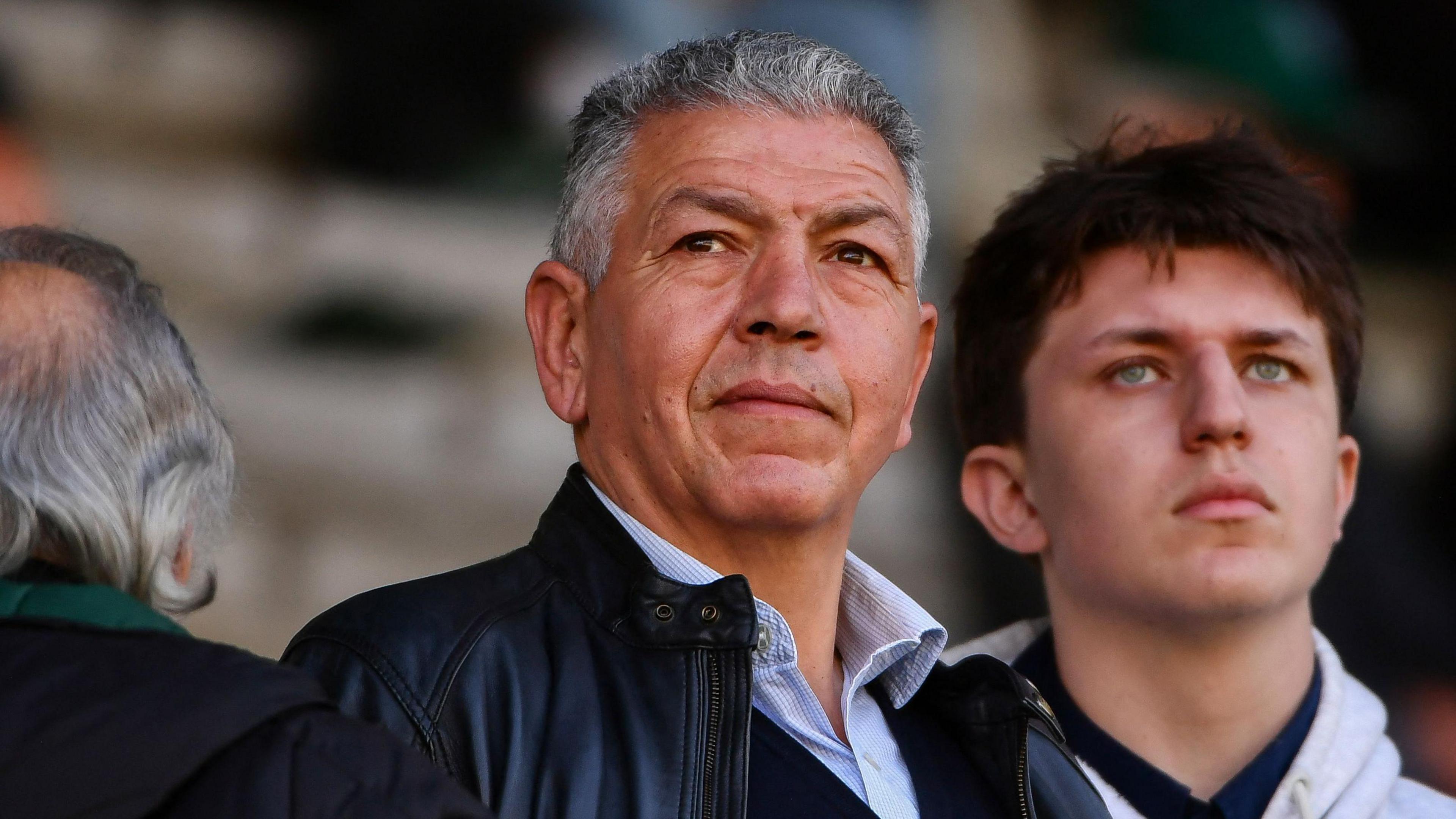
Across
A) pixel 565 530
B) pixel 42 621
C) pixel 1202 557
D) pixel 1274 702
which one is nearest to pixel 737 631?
pixel 565 530

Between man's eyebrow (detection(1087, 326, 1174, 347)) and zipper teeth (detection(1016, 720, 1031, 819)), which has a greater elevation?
man's eyebrow (detection(1087, 326, 1174, 347))

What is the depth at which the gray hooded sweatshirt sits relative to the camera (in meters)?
2.30

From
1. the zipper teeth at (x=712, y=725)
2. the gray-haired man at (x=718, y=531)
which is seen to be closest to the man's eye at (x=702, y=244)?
the gray-haired man at (x=718, y=531)

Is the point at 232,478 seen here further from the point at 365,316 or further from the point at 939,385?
the point at 939,385

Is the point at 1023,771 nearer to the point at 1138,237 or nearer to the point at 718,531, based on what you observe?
the point at 718,531

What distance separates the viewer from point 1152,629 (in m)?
2.37

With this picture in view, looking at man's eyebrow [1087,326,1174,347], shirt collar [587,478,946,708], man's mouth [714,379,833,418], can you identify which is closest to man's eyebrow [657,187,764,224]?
man's mouth [714,379,833,418]

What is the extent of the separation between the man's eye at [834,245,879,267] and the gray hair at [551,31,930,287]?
116mm

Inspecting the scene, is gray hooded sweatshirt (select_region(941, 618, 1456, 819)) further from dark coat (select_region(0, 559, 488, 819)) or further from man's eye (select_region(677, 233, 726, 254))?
dark coat (select_region(0, 559, 488, 819))

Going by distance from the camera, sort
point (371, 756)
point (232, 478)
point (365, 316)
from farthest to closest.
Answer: point (365, 316), point (232, 478), point (371, 756)

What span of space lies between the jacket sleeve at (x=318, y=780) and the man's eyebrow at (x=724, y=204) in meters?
0.89

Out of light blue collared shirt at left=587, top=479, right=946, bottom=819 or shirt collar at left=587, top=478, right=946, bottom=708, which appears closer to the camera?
light blue collared shirt at left=587, top=479, right=946, bottom=819

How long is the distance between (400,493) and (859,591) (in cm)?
232

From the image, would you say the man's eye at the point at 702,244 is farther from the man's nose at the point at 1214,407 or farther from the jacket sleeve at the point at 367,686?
the man's nose at the point at 1214,407
